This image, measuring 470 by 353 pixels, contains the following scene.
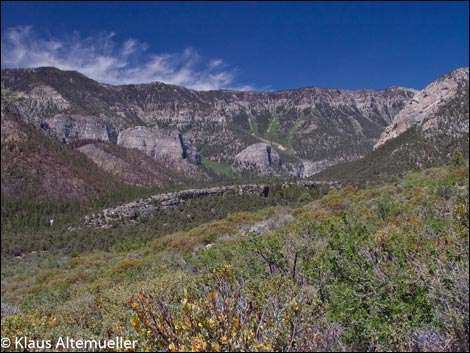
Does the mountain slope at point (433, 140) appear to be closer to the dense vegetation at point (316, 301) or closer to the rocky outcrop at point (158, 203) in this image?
the rocky outcrop at point (158, 203)

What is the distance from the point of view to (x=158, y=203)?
101312mm

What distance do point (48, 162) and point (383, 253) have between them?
496 ft

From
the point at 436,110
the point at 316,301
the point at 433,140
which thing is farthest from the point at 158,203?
the point at 436,110

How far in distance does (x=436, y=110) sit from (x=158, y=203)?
102m

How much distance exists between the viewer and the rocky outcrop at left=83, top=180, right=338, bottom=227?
91.7 metres

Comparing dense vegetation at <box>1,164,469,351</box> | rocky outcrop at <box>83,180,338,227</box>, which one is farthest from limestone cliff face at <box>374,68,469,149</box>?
dense vegetation at <box>1,164,469,351</box>

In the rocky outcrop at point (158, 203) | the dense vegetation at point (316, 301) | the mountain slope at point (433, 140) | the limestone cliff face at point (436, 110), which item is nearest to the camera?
the dense vegetation at point (316, 301)

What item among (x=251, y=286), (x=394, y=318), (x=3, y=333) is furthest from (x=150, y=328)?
(x=3, y=333)

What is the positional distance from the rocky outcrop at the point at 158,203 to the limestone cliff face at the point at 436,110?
136 ft

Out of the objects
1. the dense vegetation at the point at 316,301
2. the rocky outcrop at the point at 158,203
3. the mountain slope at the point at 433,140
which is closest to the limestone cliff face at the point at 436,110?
the mountain slope at the point at 433,140

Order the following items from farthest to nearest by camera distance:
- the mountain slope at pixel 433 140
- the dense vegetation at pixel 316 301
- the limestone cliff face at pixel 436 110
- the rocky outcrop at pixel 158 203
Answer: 1. the limestone cliff face at pixel 436 110
2. the mountain slope at pixel 433 140
3. the rocky outcrop at pixel 158 203
4. the dense vegetation at pixel 316 301

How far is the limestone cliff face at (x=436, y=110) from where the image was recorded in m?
109

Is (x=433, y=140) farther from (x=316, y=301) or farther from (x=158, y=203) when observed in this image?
(x=316, y=301)

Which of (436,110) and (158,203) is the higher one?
(436,110)
